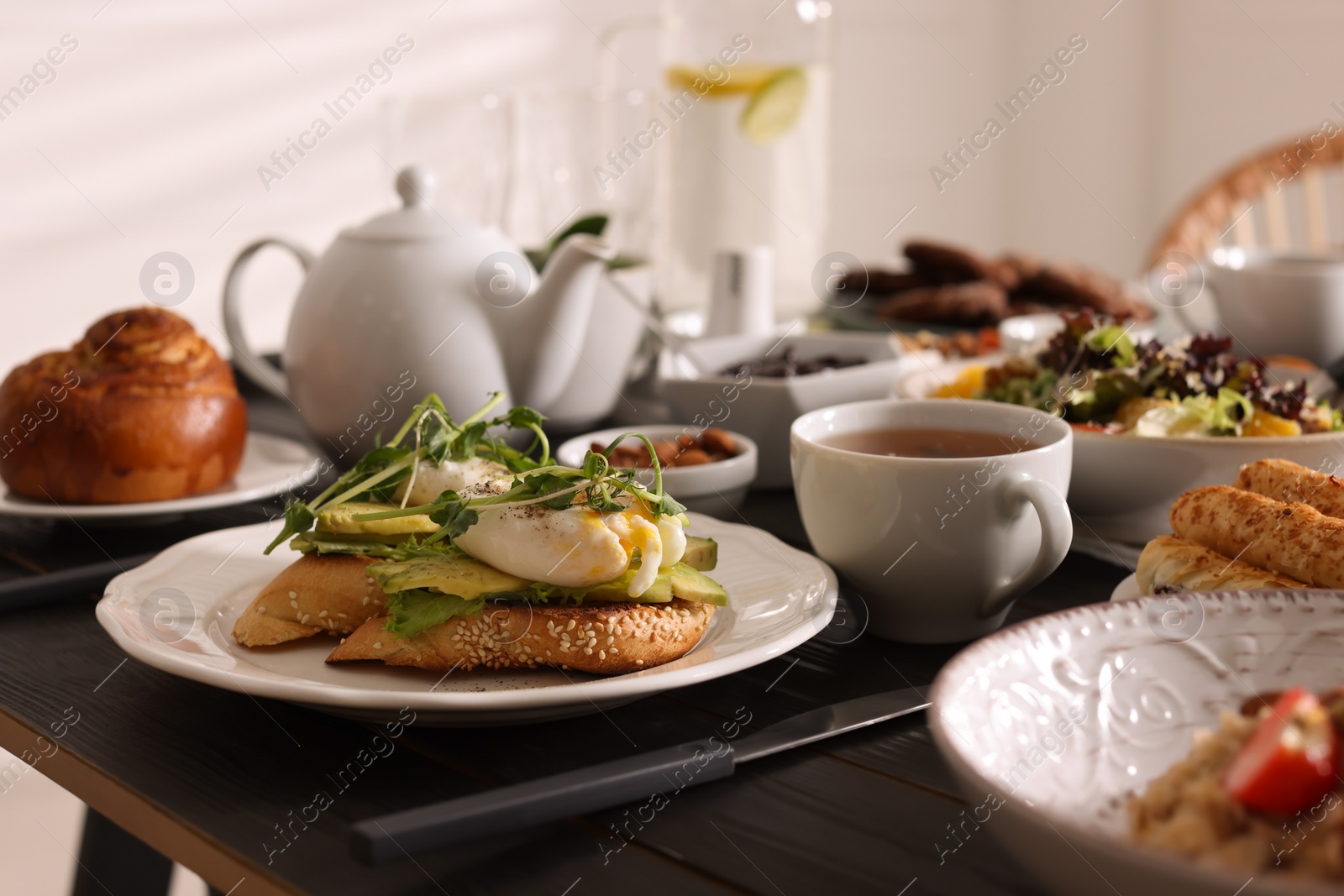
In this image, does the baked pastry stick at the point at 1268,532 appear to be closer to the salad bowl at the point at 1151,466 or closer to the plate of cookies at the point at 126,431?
the salad bowl at the point at 1151,466

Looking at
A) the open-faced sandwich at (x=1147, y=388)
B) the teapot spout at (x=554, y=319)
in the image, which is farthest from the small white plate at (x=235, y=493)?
the open-faced sandwich at (x=1147, y=388)

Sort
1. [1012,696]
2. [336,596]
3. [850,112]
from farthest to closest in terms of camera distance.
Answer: [850,112] → [336,596] → [1012,696]

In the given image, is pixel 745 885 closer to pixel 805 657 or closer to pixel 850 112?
pixel 805 657

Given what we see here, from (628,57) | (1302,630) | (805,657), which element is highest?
(628,57)

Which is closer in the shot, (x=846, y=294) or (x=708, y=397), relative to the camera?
(x=708, y=397)

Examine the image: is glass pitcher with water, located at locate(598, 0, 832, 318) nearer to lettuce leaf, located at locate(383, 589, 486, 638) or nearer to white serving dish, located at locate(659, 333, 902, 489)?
white serving dish, located at locate(659, 333, 902, 489)

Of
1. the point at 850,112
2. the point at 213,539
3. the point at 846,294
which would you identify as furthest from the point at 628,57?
the point at 213,539
